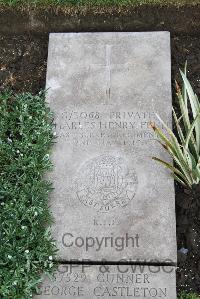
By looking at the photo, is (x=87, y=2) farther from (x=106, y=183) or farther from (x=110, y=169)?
(x=106, y=183)

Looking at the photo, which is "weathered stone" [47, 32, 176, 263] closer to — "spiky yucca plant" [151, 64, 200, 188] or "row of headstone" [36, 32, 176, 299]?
"row of headstone" [36, 32, 176, 299]

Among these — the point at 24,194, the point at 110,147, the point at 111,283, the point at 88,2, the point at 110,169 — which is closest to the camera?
the point at 111,283

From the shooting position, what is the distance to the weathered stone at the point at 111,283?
357 cm

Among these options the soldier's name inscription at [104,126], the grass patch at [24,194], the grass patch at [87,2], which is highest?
the grass patch at [87,2]

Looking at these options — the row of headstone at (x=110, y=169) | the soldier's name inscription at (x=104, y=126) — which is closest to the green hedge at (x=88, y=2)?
the row of headstone at (x=110, y=169)

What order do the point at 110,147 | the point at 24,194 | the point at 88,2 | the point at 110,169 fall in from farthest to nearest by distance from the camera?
the point at 88,2
the point at 110,147
the point at 110,169
the point at 24,194

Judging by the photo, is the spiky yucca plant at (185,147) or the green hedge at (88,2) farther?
the green hedge at (88,2)

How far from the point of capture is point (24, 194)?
3.88 m

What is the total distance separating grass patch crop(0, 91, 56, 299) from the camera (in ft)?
11.8

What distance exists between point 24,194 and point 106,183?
62 centimetres

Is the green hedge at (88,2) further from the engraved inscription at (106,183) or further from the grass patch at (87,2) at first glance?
the engraved inscription at (106,183)

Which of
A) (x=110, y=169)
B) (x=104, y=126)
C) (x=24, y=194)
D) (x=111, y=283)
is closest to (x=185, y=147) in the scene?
(x=110, y=169)

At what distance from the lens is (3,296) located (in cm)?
353

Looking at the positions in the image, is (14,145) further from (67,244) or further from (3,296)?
(3,296)
